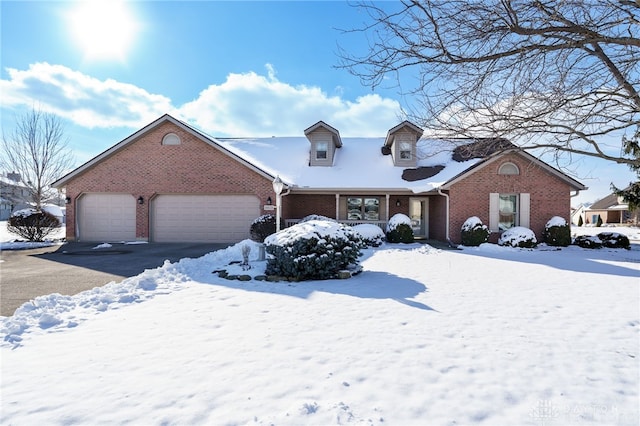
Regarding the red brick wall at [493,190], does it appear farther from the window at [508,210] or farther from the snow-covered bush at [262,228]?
the snow-covered bush at [262,228]

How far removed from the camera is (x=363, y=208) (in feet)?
58.7

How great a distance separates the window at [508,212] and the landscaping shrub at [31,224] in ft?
72.2

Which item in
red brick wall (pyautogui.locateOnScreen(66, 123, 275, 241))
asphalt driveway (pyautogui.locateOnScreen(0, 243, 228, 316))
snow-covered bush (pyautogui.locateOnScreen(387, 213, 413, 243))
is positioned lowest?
asphalt driveway (pyautogui.locateOnScreen(0, 243, 228, 316))

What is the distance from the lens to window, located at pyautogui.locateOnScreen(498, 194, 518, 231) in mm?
15016

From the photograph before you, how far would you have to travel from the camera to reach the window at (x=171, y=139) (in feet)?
51.5

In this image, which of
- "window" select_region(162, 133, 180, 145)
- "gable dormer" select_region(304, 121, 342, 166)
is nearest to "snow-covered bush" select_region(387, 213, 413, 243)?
"gable dormer" select_region(304, 121, 342, 166)

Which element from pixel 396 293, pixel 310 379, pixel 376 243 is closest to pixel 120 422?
pixel 310 379

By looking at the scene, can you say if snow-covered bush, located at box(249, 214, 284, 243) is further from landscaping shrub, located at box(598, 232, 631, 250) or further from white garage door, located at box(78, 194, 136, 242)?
landscaping shrub, located at box(598, 232, 631, 250)

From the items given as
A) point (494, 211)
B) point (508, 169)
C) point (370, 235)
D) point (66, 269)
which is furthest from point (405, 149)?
point (66, 269)

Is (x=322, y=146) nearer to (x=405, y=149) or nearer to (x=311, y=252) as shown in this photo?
(x=405, y=149)

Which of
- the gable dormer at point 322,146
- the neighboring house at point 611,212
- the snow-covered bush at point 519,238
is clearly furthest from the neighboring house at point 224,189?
the neighboring house at point 611,212

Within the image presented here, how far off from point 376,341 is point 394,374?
779 millimetres

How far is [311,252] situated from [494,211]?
11.4 meters

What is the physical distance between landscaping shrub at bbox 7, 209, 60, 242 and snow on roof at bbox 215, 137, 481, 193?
362 inches
